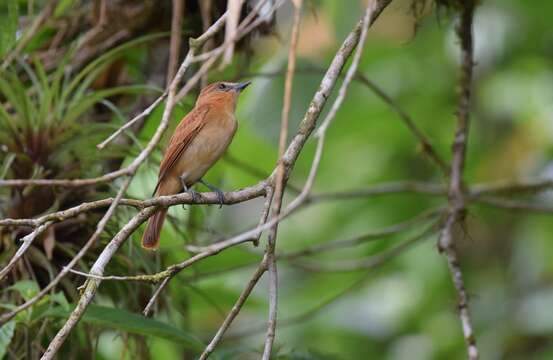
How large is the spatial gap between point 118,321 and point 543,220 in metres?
3.60

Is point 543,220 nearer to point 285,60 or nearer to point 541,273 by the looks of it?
point 541,273

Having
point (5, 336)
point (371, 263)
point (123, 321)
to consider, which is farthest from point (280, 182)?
point (371, 263)

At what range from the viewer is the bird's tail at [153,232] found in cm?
369

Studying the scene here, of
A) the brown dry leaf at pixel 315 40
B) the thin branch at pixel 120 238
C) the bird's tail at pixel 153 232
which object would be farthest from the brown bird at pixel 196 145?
the brown dry leaf at pixel 315 40

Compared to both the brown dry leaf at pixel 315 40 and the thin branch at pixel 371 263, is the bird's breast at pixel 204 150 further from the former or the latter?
the brown dry leaf at pixel 315 40

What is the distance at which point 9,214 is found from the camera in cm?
357

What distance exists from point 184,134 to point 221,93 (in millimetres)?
458

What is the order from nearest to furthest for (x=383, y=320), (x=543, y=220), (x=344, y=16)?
Result: (x=344, y=16) → (x=543, y=220) → (x=383, y=320)

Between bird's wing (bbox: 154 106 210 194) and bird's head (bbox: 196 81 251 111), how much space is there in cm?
13

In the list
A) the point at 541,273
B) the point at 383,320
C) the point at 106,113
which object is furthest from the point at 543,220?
the point at 106,113

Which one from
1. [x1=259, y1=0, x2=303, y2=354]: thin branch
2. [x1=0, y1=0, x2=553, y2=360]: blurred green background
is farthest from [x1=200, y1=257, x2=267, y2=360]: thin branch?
[x1=0, y1=0, x2=553, y2=360]: blurred green background

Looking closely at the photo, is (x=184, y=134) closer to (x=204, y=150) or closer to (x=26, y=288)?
(x=204, y=150)

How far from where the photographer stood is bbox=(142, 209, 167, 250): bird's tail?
12.1ft

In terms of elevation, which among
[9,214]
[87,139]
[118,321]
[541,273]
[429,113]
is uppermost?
[429,113]
